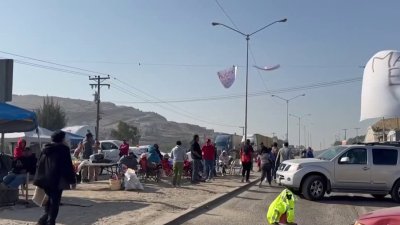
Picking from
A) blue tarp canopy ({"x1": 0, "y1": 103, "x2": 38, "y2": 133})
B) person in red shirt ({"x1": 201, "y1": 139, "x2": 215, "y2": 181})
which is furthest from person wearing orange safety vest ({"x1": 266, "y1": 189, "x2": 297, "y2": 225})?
person in red shirt ({"x1": 201, "y1": 139, "x2": 215, "y2": 181})

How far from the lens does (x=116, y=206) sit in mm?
12898

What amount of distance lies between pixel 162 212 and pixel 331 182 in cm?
676

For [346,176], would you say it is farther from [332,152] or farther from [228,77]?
[228,77]

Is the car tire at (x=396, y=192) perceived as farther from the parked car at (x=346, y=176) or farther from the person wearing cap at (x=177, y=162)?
the person wearing cap at (x=177, y=162)

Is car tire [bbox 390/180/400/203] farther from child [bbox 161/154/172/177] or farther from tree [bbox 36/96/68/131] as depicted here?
tree [bbox 36/96/68/131]

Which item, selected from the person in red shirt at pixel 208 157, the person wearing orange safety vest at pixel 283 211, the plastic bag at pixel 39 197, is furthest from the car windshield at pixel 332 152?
the plastic bag at pixel 39 197

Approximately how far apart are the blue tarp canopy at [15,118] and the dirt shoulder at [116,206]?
213 cm

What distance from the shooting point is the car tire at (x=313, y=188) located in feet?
54.6

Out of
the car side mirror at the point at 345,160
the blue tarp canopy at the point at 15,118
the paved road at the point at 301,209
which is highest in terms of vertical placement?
the blue tarp canopy at the point at 15,118

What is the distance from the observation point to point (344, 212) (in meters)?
13.8

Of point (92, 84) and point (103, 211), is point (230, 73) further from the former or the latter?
point (92, 84)

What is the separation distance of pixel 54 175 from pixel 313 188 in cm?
960

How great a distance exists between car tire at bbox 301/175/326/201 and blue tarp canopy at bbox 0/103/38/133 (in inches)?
325

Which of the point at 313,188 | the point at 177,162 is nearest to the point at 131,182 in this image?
the point at 177,162
